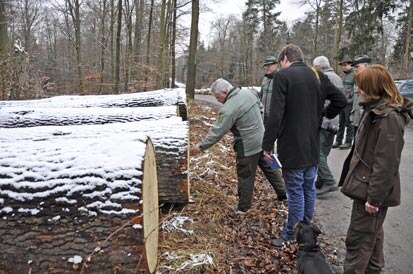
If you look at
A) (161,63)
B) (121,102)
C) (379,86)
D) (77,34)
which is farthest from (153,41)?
(379,86)

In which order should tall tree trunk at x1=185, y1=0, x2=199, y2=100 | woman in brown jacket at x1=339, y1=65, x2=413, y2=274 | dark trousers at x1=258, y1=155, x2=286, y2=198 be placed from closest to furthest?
woman in brown jacket at x1=339, y1=65, x2=413, y2=274 < dark trousers at x1=258, y1=155, x2=286, y2=198 < tall tree trunk at x1=185, y1=0, x2=199, y2=100

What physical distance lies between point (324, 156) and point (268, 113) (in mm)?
1046

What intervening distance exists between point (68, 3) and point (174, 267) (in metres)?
22.2

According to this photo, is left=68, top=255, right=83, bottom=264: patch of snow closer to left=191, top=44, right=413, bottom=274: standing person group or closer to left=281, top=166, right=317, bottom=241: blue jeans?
left=191, top=44, right=413, bottom=274: standing person group

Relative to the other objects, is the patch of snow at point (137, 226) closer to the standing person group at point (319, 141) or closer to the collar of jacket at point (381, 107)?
the standing person group at point (319, 141)

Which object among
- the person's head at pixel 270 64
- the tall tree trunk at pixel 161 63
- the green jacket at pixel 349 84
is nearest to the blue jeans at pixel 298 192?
the person's head at pixel 270 64

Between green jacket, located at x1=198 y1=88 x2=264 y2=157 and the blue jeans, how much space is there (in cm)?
74

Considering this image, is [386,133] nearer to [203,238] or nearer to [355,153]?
[355,153]

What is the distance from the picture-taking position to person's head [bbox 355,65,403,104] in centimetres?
245

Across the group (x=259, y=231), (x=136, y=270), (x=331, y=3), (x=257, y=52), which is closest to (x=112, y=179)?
(x=136, y=270)

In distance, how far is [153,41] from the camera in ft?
69.9

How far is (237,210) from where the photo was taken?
A: 4.37 metres

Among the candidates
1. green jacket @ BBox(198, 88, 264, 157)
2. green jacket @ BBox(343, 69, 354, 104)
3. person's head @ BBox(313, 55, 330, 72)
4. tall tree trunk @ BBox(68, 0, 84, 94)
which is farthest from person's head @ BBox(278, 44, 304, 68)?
tall tree trunk @ BBox(68, 0, 84, 94)

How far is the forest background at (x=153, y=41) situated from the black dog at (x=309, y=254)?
9.59m
